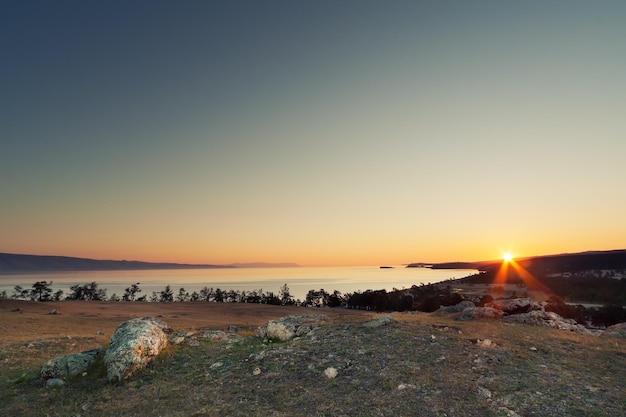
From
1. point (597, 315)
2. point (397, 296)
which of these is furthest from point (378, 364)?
point (397, 296)

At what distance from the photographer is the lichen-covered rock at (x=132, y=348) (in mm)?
15198

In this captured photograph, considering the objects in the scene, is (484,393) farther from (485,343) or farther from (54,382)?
(54,382)

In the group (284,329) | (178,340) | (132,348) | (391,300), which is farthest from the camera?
(391,300)

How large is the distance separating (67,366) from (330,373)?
1182 cm

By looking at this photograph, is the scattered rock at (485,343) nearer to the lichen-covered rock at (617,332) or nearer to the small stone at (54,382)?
the lichen-covered rock at (617,332)

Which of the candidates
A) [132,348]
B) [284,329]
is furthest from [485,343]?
[132,348]

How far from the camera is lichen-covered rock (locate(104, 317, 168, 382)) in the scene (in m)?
15.2

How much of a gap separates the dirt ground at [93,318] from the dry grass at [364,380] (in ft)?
38.7

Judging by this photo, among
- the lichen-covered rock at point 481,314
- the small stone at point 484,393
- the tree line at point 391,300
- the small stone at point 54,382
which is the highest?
the lichen-covered rock at point 481,314

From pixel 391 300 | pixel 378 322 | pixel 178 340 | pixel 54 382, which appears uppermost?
pixel 378 322

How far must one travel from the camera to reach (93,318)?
48281 millimetres

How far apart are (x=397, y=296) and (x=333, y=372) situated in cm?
6835

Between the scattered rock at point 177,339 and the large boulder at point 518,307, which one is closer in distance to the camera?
the scattered rock at point 177,339

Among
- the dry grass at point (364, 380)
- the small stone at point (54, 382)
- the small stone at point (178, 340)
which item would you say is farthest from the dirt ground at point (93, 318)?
the small stone at point (54, 382)
